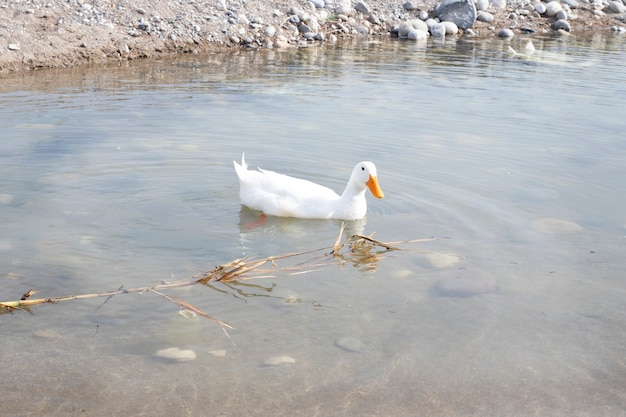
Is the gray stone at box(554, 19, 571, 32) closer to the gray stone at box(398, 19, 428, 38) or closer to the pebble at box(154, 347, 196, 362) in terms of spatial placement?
the gray stone at box(398, 19, 428, 38)

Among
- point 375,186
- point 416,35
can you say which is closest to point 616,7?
point 416,35

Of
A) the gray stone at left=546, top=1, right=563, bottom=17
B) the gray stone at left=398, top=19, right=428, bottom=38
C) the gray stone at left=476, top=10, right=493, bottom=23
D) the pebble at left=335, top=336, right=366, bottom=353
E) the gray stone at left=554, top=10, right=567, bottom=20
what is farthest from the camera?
the gray stone at left=546, top=1, right=563, bottom=17

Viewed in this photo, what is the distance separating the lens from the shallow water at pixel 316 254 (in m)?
4.91

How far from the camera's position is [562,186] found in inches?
350

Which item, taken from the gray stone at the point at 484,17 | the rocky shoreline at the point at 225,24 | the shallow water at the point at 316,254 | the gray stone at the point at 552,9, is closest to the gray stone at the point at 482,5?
the rocky shoreline at the point at 225,24

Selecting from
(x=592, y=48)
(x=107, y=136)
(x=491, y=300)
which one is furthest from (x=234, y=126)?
(x=592, y=48)

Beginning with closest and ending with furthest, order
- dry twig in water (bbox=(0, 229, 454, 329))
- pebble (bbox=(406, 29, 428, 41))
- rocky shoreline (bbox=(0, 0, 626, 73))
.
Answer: dry twig in water (bbox=(0, 229, 454, 329)), rocky shoreline (bbox=(0, 0, 626, 73)), pebble (bbox=(406, 29, 428, 41))

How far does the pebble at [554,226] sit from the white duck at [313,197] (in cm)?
151

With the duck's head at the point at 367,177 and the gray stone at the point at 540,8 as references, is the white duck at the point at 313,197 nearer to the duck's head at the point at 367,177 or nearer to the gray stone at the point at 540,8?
the duck's head at the point at 367,177

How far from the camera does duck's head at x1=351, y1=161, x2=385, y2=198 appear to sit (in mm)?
7613

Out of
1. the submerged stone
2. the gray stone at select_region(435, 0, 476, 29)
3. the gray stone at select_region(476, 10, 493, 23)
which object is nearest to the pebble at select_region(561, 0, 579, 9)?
the gray stone at select_region(476, 10, 493, 23)

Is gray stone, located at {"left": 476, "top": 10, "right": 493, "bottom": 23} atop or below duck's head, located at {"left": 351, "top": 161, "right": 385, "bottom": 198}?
atop

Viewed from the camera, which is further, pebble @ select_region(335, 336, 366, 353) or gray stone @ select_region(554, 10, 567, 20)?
gray stone @ select_region(554, 10, 567, 20)

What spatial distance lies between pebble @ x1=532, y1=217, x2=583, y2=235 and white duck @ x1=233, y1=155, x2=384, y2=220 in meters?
1.51
